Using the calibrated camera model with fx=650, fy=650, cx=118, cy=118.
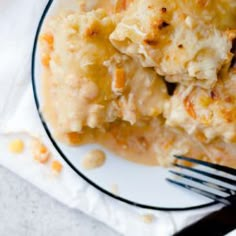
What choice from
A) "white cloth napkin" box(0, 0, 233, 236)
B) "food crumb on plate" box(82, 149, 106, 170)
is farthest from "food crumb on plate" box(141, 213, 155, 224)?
"food crumb on plate" box(82, 149, 106, 170)

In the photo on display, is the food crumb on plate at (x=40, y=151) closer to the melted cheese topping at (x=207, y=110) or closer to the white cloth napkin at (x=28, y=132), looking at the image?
the white cloth napkin at (x=28, y=132)

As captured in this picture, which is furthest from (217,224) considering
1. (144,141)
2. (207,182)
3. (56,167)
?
(56,167)

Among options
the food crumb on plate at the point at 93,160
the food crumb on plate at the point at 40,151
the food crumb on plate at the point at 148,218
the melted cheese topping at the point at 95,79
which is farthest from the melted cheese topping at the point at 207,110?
the food crumb on plate at the point at 40,151

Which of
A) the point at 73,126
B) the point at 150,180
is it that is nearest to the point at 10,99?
the point at 73,126

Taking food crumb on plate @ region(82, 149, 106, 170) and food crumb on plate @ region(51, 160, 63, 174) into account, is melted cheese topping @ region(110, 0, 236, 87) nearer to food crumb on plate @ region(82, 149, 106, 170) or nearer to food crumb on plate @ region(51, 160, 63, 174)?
food crumb on plate @ region(82, 149, 106, 170)

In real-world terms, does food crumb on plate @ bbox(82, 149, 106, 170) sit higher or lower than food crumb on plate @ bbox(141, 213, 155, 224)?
higher
